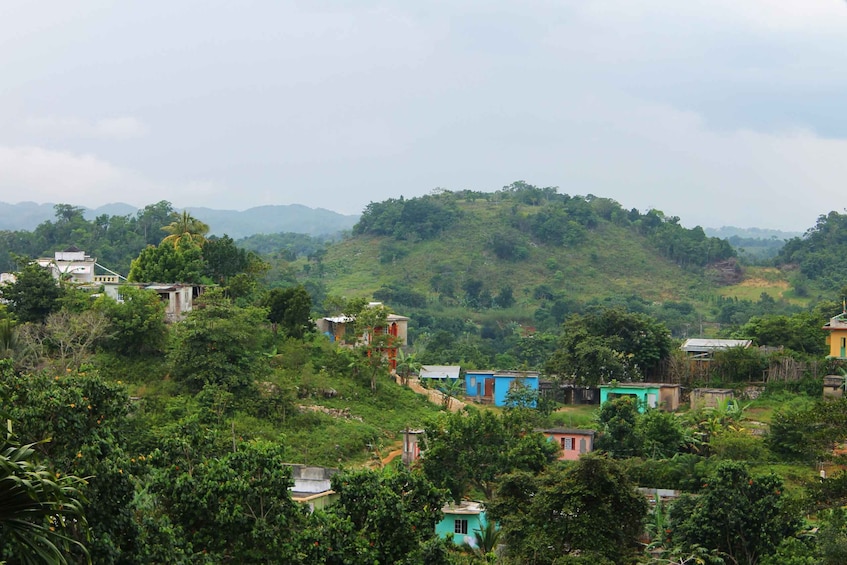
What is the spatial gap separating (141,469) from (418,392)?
2112cm

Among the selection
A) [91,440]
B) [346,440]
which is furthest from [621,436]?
[91,440]

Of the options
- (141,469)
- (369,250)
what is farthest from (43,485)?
(369,250)

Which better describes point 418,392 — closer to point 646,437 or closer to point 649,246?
point 646,437

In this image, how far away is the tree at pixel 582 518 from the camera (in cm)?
1809

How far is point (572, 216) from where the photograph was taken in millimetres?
76750

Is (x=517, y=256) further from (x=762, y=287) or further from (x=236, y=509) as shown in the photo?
(x=236, y=509)

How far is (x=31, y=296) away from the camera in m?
29.3

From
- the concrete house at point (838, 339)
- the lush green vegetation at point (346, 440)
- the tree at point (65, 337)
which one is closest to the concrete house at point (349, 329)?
the lush green vegetation at point (346, 440)

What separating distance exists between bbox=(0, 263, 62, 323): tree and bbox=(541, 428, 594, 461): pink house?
14091 millimetres

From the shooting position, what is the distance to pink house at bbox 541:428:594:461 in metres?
28.0

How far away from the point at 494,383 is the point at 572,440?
9.12 meters

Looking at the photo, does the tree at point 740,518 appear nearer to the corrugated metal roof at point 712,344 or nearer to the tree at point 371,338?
the tree at point 371,338

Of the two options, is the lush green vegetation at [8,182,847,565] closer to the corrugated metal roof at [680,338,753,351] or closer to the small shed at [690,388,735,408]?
the small shed at [690,388,735,408]

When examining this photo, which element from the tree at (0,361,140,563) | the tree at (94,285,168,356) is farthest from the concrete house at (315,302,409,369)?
the tree at (0,361,140,563)
